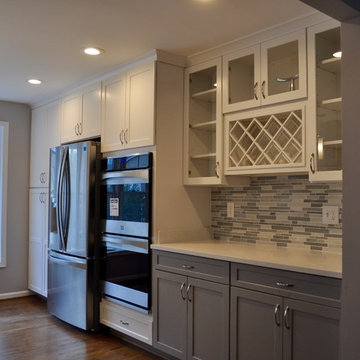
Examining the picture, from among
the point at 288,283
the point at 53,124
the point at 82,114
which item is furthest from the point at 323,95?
the point at 53,124

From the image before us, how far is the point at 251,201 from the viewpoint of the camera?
10.9ft

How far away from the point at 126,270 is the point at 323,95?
2002mm

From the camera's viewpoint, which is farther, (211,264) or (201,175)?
(201,175)

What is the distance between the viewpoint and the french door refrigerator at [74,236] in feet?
12.1

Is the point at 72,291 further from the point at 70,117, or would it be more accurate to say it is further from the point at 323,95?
the point at 323,95

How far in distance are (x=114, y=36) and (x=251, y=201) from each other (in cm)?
160

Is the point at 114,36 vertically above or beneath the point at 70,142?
above

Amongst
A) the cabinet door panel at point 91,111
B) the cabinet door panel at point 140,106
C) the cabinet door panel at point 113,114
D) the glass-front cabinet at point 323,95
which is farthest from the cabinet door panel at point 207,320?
the cabinet door panel at point 91,111

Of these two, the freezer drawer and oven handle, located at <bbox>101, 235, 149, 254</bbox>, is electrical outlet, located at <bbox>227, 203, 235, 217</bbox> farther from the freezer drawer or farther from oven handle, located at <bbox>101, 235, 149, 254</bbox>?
the freezer drawer

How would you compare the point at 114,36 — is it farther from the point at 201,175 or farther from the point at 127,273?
the point at 127,273

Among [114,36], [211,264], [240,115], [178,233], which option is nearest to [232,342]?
[211,264]

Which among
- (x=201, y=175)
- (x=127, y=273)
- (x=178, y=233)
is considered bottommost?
(x=127, y=273)

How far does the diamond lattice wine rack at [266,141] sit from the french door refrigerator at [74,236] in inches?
52.7

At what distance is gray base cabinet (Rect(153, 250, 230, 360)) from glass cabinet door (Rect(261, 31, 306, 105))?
124 cm
